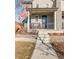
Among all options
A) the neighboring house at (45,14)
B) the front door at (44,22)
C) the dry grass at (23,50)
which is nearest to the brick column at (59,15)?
the neighboring house at (45,14)

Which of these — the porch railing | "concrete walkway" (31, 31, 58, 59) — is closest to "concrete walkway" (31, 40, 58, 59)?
"concrete walkway" (31, 31, 58, 59)

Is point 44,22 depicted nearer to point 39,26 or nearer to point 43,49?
point 39,26

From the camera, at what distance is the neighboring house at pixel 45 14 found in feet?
6.45

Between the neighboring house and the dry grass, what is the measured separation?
0.17 metres

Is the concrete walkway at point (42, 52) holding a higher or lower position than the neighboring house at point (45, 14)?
lower

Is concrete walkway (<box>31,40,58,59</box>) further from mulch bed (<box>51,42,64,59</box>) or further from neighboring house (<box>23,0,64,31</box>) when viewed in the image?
neighboring house (<box>23,0,64,31</box>)

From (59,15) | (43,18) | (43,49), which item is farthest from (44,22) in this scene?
(43,49)

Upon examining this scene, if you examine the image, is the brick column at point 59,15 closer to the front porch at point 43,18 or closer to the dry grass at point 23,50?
the front porch at point 43,18

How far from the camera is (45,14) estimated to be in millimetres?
1967

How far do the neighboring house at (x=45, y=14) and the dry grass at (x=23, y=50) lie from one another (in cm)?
17

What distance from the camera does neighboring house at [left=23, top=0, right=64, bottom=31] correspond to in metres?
1.97

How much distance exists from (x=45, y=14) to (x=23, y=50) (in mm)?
406
